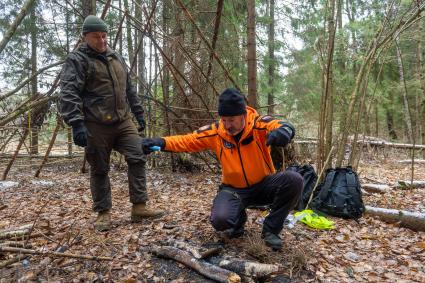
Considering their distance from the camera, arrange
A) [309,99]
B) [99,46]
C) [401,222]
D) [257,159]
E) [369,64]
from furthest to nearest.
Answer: [309,99], [369,64], [401,222], [99,46], [257,159]

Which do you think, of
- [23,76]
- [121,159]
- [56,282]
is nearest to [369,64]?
[56,282]

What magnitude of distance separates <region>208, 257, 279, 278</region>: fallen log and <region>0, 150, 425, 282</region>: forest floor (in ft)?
0.28

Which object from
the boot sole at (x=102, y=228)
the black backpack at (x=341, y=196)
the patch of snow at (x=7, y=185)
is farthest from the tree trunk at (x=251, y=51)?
the patch of snow at (x=7, y=185)

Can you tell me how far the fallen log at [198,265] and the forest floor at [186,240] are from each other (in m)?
0.05

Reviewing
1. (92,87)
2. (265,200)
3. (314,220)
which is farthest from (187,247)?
(92,87)

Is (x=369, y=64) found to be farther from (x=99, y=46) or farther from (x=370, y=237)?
(x=99, y=46)

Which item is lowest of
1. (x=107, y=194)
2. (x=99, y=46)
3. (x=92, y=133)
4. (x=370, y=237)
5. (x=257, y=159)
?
(x=370, y=237)

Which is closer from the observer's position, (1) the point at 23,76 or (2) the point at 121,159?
(2) the point at 121,159

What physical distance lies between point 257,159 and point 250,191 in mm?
333

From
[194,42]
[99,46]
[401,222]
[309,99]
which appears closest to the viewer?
[99,46]

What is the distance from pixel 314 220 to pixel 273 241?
3.50 ft

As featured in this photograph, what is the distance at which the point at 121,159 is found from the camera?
7895 mm

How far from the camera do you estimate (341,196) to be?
14.2ft

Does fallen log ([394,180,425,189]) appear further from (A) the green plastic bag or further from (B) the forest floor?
(A) the green plastic bag
